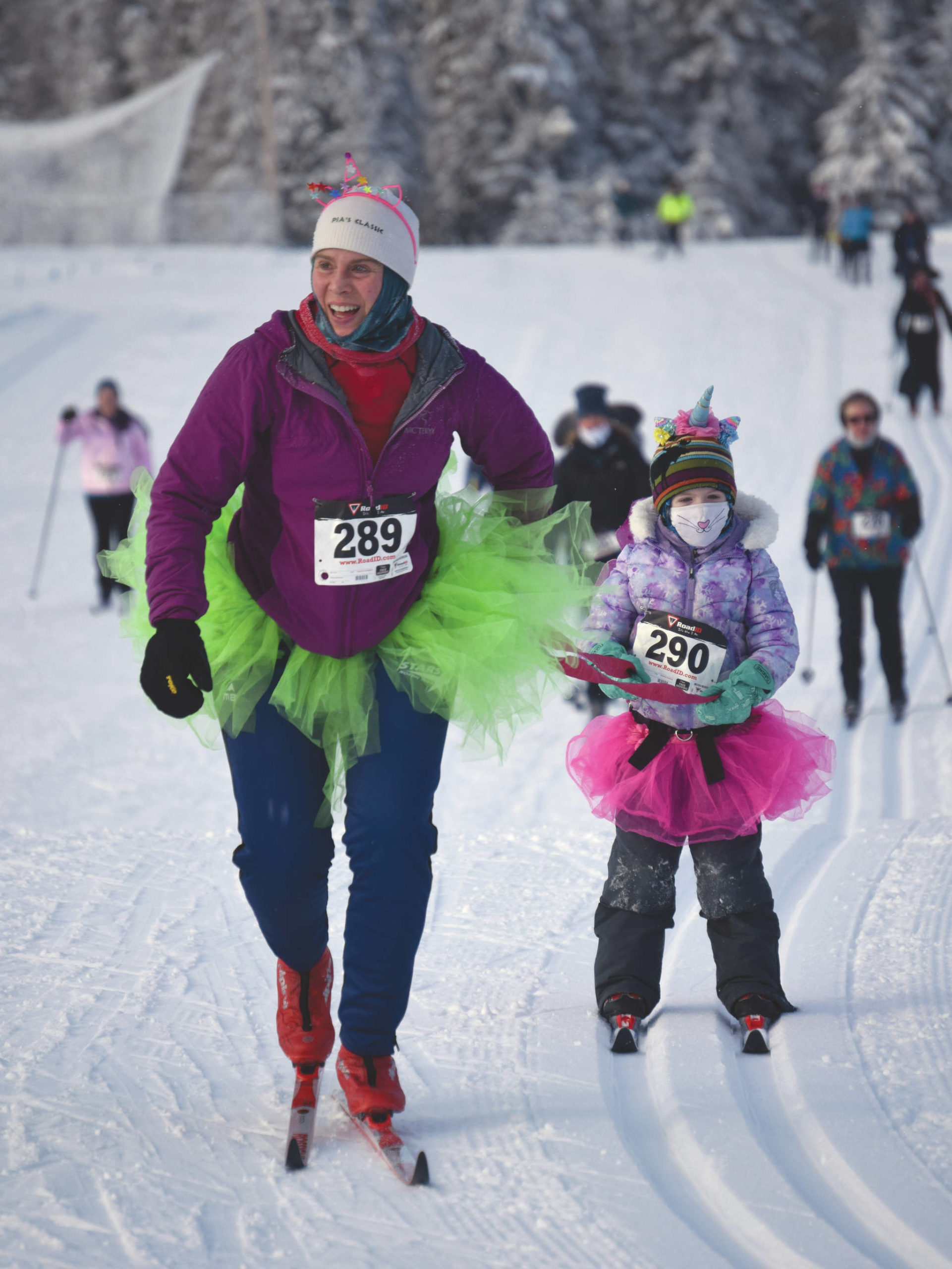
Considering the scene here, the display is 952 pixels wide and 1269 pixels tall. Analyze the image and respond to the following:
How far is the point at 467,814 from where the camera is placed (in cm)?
587

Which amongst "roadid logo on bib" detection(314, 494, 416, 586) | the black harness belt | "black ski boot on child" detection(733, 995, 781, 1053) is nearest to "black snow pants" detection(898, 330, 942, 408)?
the black harness belt

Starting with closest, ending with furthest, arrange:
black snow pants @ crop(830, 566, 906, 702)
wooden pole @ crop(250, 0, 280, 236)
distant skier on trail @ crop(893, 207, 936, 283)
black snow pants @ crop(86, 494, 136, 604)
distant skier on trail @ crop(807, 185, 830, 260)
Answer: black snow pants @ crop(830, 566, 906, 702)
black snow pants @ crop(86, 494, 136, 604)
distant skier on trail @ crop(893, 207, 936, 283)
distant skier on trail @ crop(807, 185, 830, 260)
wooden pole @ crop(250, 0, 280, 236)

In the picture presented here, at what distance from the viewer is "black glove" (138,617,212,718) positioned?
9.27 ft

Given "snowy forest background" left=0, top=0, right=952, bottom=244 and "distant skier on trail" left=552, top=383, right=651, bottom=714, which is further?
"snowy forest background" left=0, top=0, right=952, bottom=244

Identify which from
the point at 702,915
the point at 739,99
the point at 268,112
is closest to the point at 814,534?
the point at 702,915

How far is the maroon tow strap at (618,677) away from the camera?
3.47m

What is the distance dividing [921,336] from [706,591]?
40.4 ft

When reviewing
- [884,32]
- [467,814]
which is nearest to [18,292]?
[467,814]

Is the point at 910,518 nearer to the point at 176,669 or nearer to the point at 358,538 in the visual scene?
the point at 358,538

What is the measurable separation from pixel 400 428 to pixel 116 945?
2.24 meters

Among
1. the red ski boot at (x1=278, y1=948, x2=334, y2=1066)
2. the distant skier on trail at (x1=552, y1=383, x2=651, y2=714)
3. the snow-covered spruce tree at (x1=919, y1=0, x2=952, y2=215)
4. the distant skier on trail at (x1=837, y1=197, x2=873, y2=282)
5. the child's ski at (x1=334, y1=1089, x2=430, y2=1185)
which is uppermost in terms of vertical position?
the snow-covered spruce tree at (x1=919, y1=0, x2=952, y2=215)

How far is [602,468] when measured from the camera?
722cm

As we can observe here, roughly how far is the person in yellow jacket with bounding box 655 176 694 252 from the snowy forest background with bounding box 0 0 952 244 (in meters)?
9.26

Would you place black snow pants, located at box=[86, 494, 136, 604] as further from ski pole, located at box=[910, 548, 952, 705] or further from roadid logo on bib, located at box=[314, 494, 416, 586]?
roadid logo on bib, located at box=[314, 494, 416, 586]
